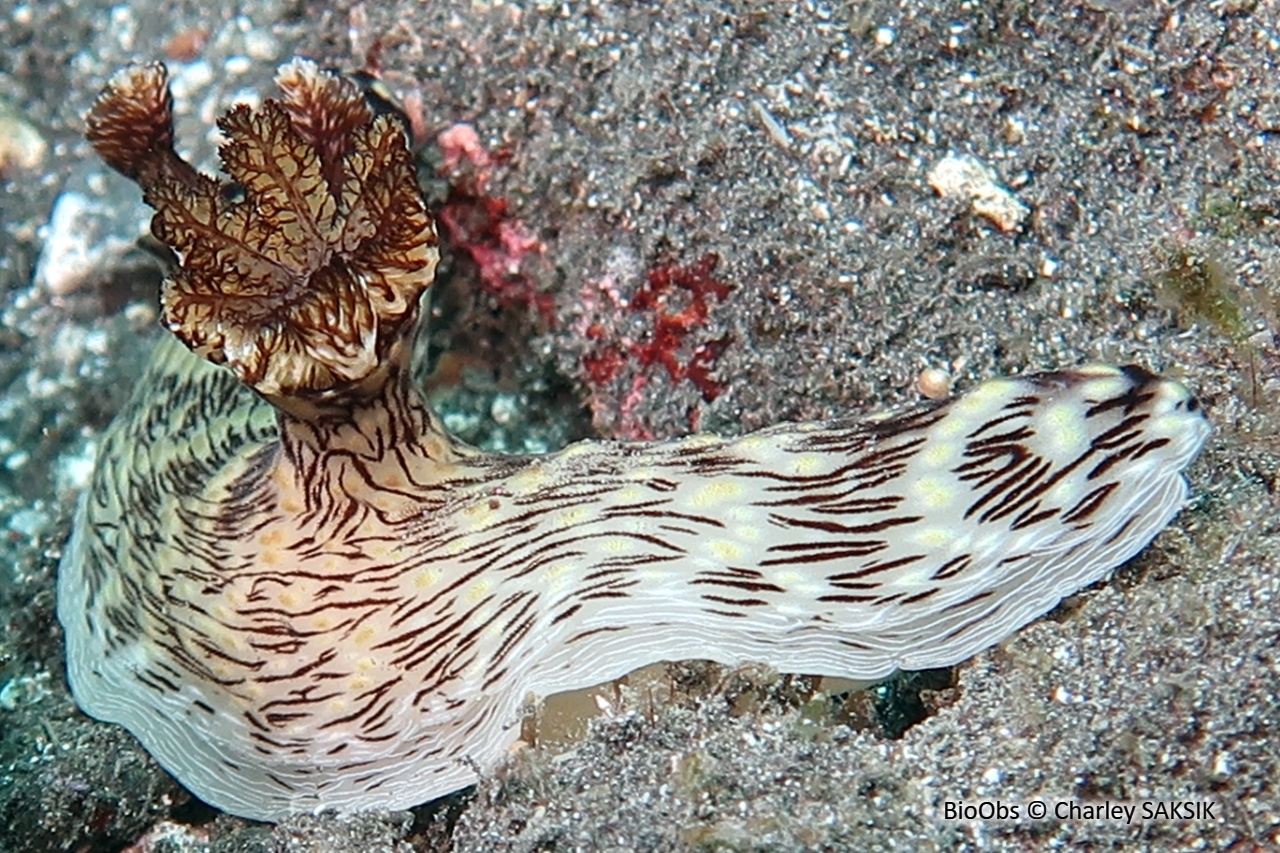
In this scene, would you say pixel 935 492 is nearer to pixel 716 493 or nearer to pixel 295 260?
pixel 716 493

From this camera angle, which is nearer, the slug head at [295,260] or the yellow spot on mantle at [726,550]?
the slug head at [295,260]

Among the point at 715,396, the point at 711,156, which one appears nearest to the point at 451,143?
the point at 711,156

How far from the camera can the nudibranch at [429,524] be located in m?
2.59

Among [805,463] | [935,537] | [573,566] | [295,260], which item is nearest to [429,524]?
[573,566]

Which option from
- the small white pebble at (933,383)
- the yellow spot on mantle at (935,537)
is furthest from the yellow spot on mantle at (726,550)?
the small white pebble at (933,383)

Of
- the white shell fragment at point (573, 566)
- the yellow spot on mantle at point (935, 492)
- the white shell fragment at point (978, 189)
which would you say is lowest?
the white shell fragment at point (573, 566)

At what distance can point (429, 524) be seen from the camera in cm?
295

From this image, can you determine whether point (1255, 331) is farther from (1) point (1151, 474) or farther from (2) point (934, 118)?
(2) point (934, 118)

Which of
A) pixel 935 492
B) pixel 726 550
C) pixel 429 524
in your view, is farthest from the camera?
pixel 429 524

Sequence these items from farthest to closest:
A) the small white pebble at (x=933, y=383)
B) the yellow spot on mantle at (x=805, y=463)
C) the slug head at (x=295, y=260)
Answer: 1. the small white pebble at (x=933, y=383)
2. the yellow spot on mantle at (x=805, y=463)
3. the slug head at (x=295, y=260)

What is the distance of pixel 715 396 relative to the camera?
11.6 ft

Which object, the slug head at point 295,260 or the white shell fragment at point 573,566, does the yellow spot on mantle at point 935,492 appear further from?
the slug head at point 295,260

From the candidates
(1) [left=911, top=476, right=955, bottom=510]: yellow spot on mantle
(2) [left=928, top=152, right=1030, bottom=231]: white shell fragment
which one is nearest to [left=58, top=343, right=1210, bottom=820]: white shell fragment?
(1) [left=911, top=476, right=955, bottom=510]: yellow spot on mantle

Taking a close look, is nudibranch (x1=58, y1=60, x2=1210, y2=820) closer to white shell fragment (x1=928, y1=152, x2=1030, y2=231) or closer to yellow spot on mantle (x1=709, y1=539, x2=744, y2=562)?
yellow spot on mantle (x1=709, y1=539, x2=744, y2=562)
